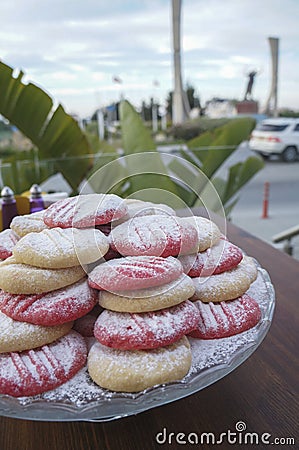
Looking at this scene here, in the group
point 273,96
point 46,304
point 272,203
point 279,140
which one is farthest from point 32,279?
point 273,96

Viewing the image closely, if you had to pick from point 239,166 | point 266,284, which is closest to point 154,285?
point 266,284

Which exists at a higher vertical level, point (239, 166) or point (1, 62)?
point (1, 62)

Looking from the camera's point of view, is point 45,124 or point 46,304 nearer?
point 46,304

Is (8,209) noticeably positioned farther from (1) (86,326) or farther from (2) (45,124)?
(2) (45,124)

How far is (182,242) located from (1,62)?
5.15ft

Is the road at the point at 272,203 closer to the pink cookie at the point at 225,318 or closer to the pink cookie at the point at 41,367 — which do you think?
the pink cookie at the point at 225,318

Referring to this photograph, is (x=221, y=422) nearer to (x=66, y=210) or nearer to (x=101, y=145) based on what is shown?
(x=66, y=210)

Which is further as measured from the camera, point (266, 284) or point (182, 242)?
point (266, 284)

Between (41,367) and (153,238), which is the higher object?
(153,238)

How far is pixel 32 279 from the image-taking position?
0.60m

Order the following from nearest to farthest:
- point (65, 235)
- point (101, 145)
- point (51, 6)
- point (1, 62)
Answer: point (65, 235), point (1, 62), point (101, 145), point (51, 6)

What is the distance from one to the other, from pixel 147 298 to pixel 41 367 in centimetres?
16

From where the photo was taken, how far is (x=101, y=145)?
2537 mm

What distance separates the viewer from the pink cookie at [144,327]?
0.56m
